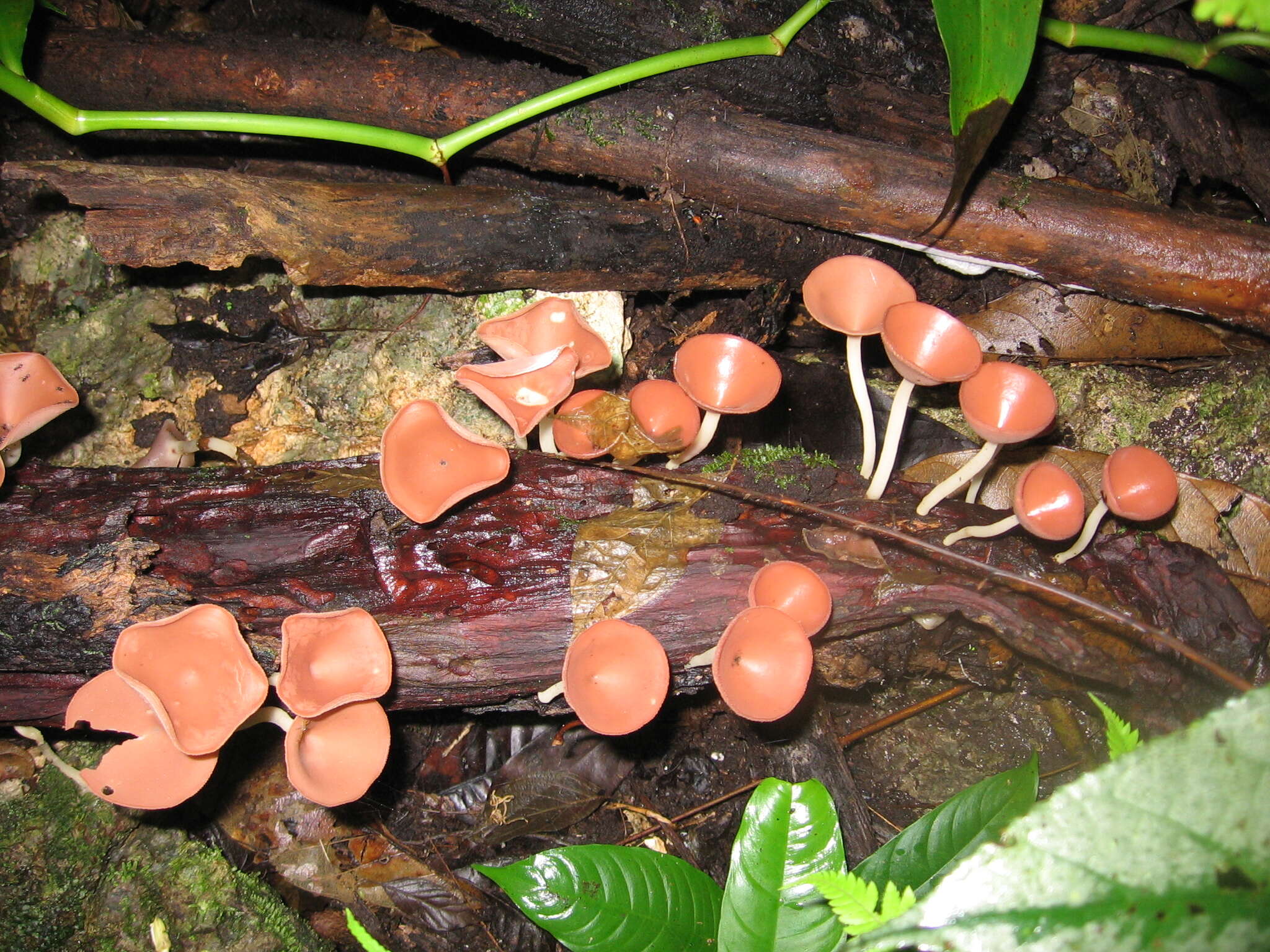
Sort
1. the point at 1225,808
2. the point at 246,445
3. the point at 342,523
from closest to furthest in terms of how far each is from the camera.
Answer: the point at 1225,808
the point at 342,523
the point at 246,445

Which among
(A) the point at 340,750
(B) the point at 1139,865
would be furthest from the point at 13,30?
(B) the point at 1139,865

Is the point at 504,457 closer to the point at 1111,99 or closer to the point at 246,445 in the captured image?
the point at 246,445

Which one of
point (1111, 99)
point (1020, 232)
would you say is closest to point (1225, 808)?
point (1020, 232)

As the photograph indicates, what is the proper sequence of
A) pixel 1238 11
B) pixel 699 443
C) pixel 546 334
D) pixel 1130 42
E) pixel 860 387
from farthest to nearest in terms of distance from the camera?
pixel 1130 42 < pixel 699 443 < pixel 860 387 < pixel 546 334 < pixel 1238 11

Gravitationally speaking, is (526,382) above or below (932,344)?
below

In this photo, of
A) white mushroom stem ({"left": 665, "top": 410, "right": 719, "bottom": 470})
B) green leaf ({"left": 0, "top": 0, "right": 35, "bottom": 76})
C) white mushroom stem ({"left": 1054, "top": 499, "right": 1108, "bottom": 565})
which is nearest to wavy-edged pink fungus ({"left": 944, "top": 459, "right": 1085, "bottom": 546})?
white mushroom stem ({"left": 1054, "top": 499, "right": 1108, "bottom": 565})

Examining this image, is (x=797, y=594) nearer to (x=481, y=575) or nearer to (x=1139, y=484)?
(x=481, y=575)
